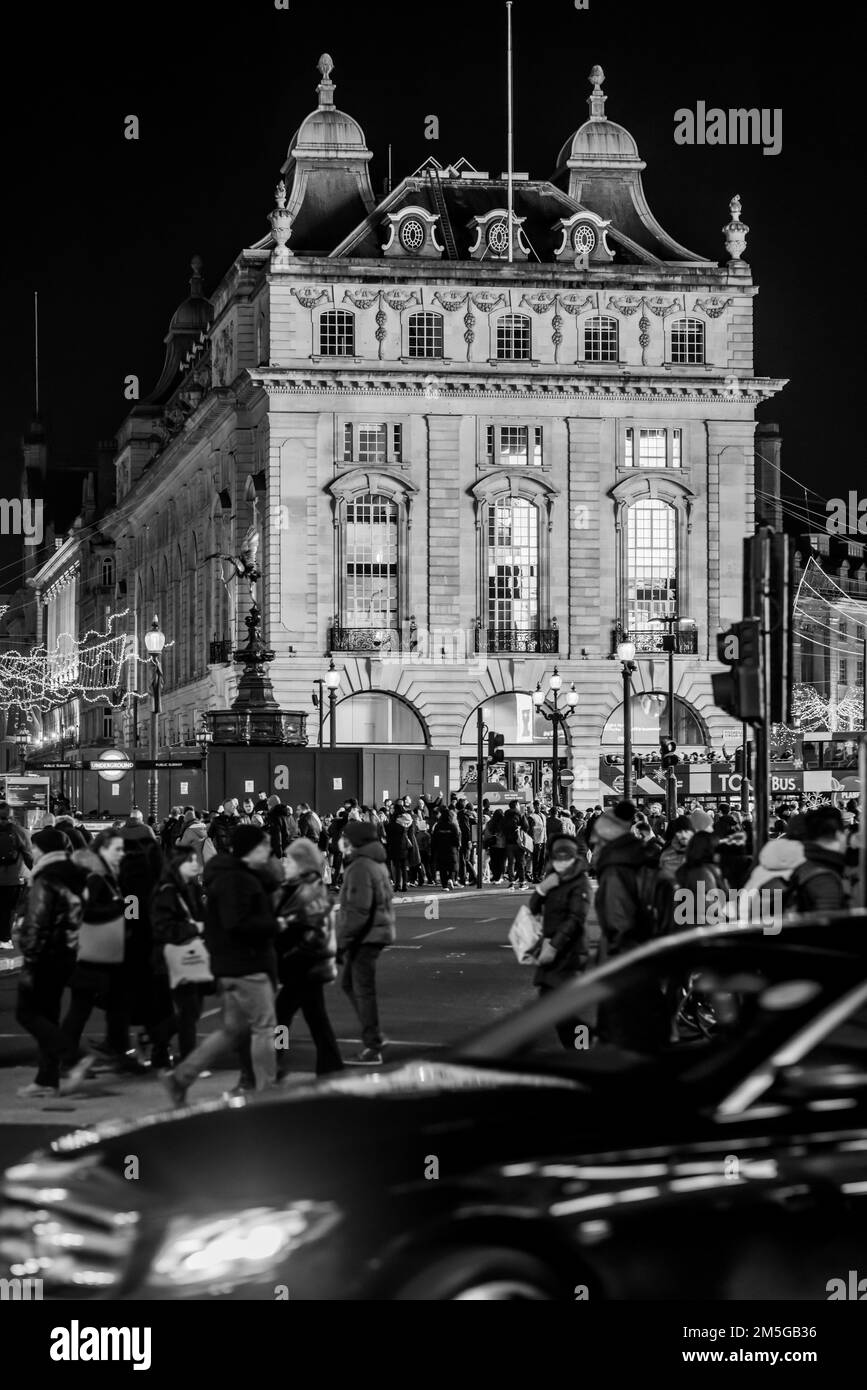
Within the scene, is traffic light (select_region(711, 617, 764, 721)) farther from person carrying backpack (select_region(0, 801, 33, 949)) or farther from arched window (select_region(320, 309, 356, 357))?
arched window (select_region(320, 309, 356, 357))

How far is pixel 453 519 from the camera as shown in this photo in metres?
70.3

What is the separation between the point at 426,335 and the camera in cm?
6956

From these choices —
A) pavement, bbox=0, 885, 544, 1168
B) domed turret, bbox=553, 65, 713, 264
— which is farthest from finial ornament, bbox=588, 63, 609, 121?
pavement, bbox=0, 885, 544, 1168

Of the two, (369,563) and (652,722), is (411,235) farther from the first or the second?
(652,722)

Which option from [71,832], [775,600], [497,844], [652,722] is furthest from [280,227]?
[775,600]

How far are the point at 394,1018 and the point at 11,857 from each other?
734 centimetres

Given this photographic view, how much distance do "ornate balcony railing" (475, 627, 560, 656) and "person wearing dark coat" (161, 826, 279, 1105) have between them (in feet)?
189

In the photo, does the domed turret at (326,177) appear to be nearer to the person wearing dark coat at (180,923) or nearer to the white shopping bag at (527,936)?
the person wearing dark coat at (180,923)

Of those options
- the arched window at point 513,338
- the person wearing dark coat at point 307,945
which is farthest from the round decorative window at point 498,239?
the person wearing dark coat at point 307,945

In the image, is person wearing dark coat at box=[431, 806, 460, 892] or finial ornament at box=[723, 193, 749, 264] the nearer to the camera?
person wearing dark coat at box=[431, 806, 460, 892]

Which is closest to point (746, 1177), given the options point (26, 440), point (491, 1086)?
point (491, 1086)

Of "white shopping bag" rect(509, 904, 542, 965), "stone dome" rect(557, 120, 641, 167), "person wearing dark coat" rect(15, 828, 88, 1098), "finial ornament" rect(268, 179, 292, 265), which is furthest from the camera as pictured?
"stone dome" rect(557, 120, 641, 167)

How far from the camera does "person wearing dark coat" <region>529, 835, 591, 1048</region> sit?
14305 mm

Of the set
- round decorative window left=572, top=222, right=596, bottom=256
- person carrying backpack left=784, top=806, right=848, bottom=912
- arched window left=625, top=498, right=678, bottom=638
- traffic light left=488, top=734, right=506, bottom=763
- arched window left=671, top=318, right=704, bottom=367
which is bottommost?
person carrying backpack left=784, top=806, right=848, bottom=912
